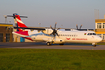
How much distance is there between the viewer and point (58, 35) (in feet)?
114

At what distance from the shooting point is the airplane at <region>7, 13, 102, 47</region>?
100 feet

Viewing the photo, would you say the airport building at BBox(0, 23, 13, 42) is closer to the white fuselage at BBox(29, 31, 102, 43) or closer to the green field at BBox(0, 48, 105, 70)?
the white fuselage at BBox(29, 31, 102, 43)

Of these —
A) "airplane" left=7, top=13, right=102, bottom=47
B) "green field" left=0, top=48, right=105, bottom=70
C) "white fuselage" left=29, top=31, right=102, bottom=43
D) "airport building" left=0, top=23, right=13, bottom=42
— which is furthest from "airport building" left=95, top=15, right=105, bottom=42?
"green field" left=0, top=48, right=105, bottom=70

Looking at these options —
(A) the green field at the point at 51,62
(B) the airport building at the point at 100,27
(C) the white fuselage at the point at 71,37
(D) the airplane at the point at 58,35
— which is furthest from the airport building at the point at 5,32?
(A) the green field at the point at 51,62

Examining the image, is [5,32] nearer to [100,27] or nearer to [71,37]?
[100,27]

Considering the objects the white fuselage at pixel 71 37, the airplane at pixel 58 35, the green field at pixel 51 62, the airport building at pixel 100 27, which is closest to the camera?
the green field at pixel 51 62

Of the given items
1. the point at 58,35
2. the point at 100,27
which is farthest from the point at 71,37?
the point at 100,27

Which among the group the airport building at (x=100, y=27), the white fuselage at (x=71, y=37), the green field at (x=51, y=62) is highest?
the airport building at (x=100, y=27)

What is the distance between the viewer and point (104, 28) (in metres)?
54.7

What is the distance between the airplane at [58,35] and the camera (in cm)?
3052

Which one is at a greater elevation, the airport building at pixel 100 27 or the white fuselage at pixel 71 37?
the airport building at pixel 100 27

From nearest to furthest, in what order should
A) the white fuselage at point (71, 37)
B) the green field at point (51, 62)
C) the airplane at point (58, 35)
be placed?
the green field at point (51, 62) < the white fuselage at point (71, 37) < the airplane at point (58, 35)

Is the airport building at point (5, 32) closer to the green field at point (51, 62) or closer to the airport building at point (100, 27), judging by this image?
the airport building at point (100, 27)

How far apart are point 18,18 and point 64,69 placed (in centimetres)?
3215
